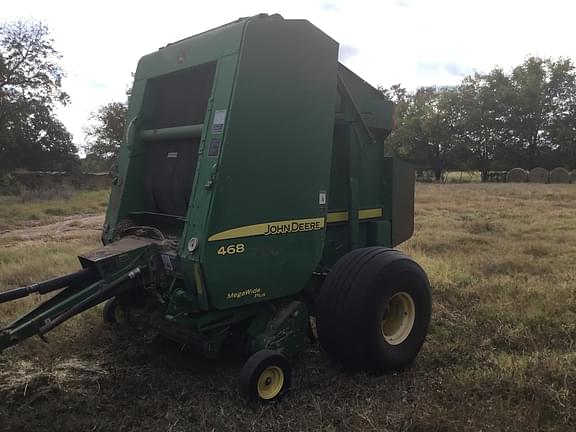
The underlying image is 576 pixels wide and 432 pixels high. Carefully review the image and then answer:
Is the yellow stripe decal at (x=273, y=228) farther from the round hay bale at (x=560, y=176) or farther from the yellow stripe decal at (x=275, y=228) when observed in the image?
the round hay bale at (x=560, y=176)

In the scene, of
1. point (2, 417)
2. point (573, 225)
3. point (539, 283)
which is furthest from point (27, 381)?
point (573, 225)

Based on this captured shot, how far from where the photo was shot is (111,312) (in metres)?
4.76

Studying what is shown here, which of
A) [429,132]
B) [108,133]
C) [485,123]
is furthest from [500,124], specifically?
[108,133]

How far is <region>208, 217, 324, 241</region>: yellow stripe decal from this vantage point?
135 inches

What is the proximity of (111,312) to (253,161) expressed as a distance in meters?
2.21

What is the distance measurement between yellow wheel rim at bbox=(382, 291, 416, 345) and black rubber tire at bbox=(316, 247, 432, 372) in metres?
0.11

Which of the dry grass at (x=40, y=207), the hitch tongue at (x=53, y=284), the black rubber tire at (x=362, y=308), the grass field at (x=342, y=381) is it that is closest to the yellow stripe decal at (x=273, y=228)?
the black rubber tire at (x=362, y=308)

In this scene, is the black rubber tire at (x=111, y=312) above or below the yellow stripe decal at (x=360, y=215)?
below

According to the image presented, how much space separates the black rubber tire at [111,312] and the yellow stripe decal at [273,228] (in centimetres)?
183

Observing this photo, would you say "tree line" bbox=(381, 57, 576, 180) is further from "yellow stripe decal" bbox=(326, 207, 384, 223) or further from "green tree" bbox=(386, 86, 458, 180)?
"yellow stripe decal" bbox=(326, 207, 384, 223)

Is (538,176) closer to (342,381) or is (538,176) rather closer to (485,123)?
(485,123)

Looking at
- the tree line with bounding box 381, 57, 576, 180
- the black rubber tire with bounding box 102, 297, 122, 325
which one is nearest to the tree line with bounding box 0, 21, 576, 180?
the tree line with bounding box 381, 57, 576, 180

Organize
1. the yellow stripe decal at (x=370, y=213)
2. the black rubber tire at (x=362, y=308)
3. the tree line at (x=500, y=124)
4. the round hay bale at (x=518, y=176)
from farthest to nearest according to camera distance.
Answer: the tree line at (x=500, y=124) → the round hay bale at (x=518, y=176) → the yellow stripe decal at (x=370, y=213) → the black rubber tire at (x=362, y=308)

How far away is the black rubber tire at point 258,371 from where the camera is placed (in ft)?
10.7
